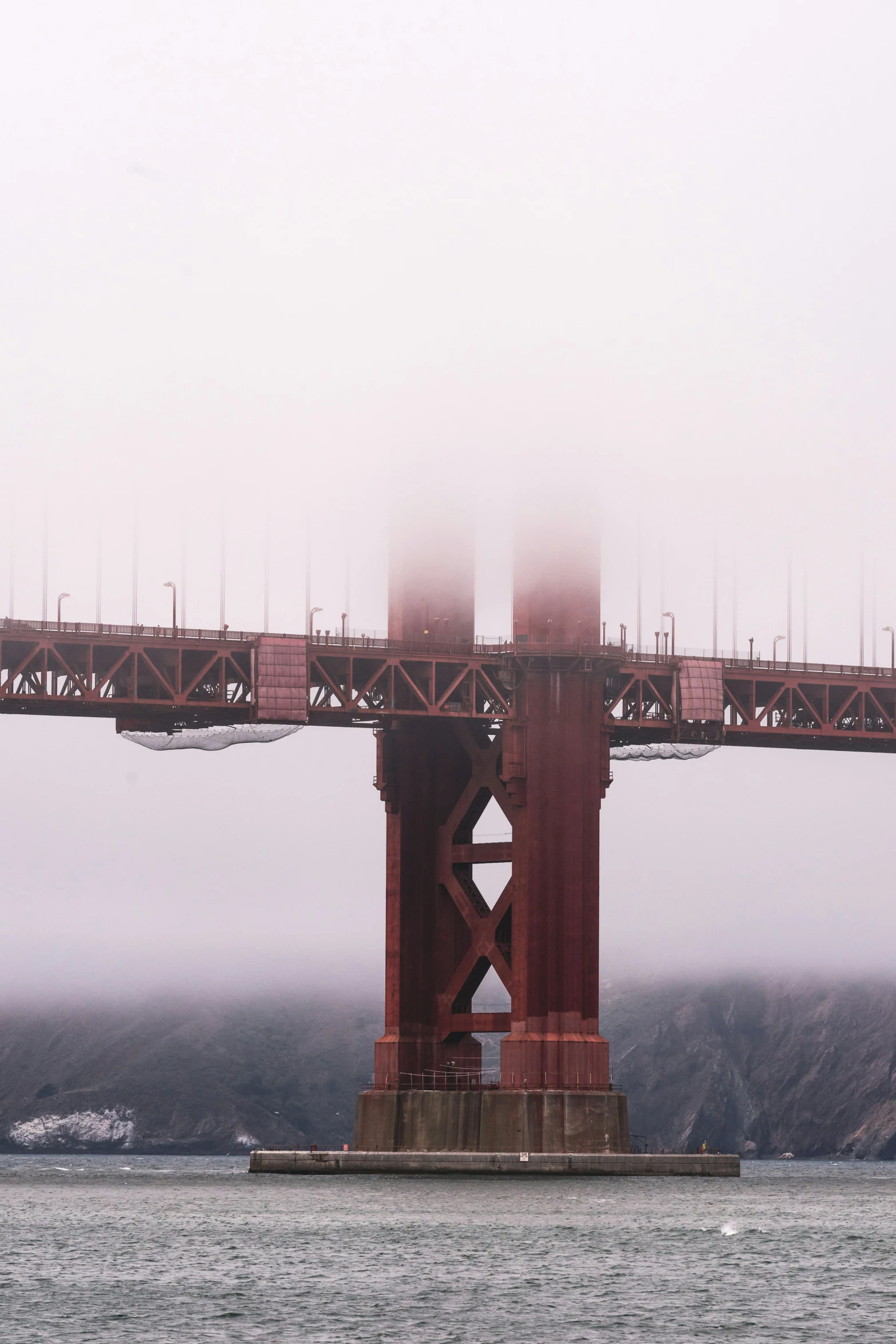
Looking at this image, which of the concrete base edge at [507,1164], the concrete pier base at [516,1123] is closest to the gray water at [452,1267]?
the concrete base edge at [507,1164]

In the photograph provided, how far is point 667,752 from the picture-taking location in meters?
130

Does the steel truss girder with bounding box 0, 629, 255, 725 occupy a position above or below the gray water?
above

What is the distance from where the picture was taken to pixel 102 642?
11912 cm

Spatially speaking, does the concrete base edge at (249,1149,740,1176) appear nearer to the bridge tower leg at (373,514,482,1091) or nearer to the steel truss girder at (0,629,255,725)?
the bridge tower leg at (373,514,482,1091)

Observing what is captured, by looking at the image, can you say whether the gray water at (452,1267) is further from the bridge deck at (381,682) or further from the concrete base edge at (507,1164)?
the bridge deck at (381,682)

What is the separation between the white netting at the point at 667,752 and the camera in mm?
129000

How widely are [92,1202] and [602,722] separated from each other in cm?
3546

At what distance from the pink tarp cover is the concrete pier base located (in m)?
18.3

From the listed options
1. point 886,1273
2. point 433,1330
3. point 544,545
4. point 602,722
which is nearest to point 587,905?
point 602,722

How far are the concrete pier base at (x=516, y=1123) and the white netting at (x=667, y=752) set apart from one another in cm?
1715

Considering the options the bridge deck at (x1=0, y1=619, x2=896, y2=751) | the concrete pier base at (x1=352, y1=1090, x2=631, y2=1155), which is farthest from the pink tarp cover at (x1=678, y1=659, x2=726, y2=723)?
the concrete pier base at (x1=352, y1=1090, x2=631, y2=1155)

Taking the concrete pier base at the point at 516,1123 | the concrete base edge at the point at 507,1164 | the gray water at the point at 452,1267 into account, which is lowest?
the gray water at the point at 452,1267

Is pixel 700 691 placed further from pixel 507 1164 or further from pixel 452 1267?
pixel 452 1267

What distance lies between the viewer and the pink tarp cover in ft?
418
